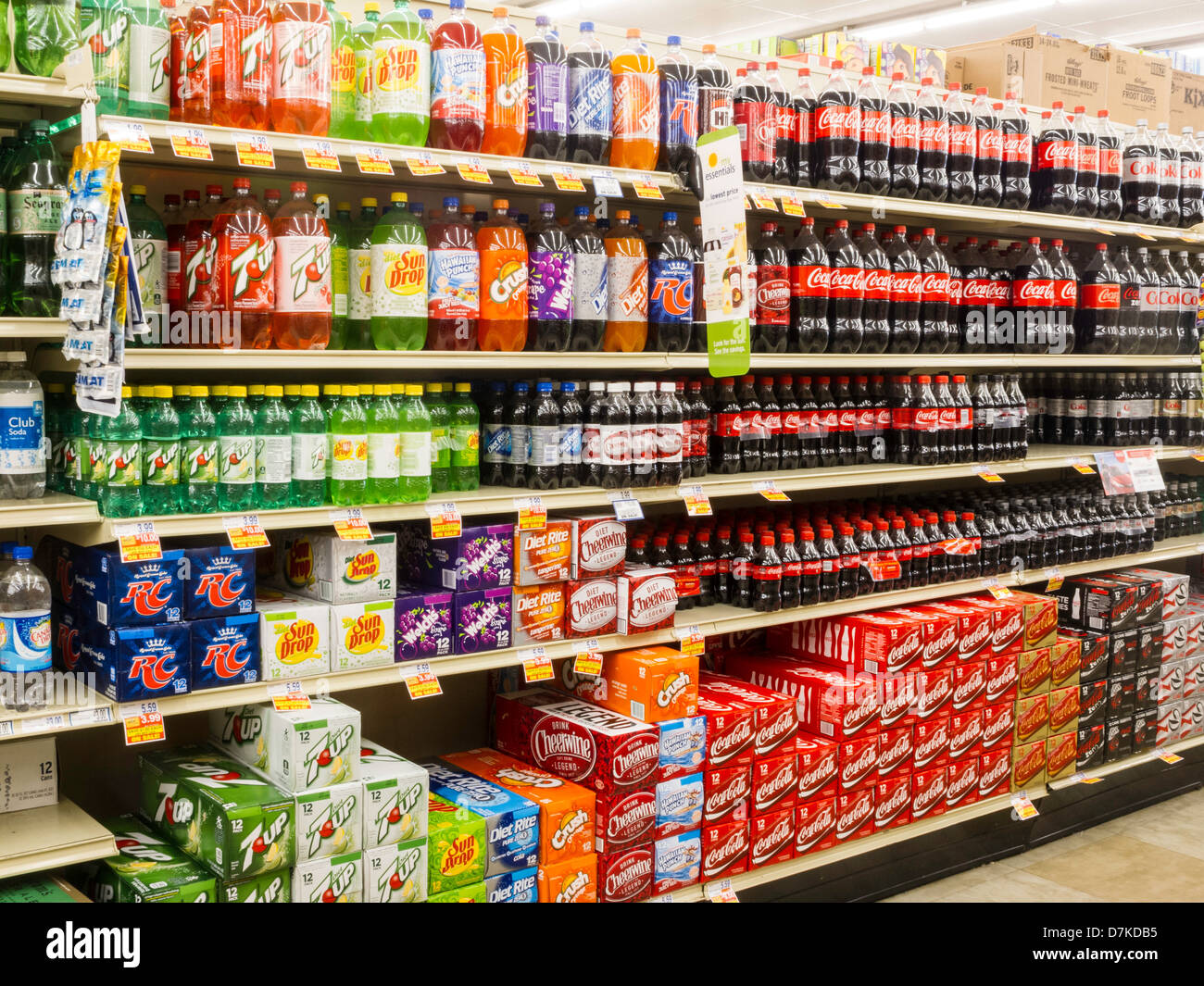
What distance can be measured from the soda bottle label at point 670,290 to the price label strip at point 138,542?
152 cm

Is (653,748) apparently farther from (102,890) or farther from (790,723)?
(102,890)

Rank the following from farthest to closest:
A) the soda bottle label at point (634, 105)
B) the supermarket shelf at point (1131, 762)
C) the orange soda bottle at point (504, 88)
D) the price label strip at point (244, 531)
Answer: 1. the supermarket shelf at point (1131, 762)
2. the soda bottle label at point (634, 105)
3. the orange soda bottle at point (504, 88)
4. the price label strip at point (244, 531)

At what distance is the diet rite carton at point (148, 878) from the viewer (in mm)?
2525

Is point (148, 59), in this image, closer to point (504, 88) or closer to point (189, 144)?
point (189, 144)

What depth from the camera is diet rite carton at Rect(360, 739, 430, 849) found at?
9.18ft

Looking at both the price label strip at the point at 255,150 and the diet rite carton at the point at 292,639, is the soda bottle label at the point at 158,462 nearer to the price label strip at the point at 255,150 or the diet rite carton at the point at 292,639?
the diet rite carton at the point at 292,639

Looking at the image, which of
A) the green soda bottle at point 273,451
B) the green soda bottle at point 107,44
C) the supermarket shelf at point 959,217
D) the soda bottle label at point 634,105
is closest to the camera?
the green soda bottle at point 107,44

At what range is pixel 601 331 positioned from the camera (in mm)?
3270

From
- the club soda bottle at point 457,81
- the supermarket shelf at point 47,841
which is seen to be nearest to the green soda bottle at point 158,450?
the supermarket shelf at point 47,841

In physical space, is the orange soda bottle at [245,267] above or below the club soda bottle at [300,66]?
below

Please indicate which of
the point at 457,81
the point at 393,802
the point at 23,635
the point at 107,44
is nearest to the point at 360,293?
the point at 457,81

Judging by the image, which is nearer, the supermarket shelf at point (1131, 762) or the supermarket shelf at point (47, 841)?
the supermarket shelf at point (47, 841)

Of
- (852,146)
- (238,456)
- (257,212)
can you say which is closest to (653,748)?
(238,456)

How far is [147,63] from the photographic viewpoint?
2488mm
